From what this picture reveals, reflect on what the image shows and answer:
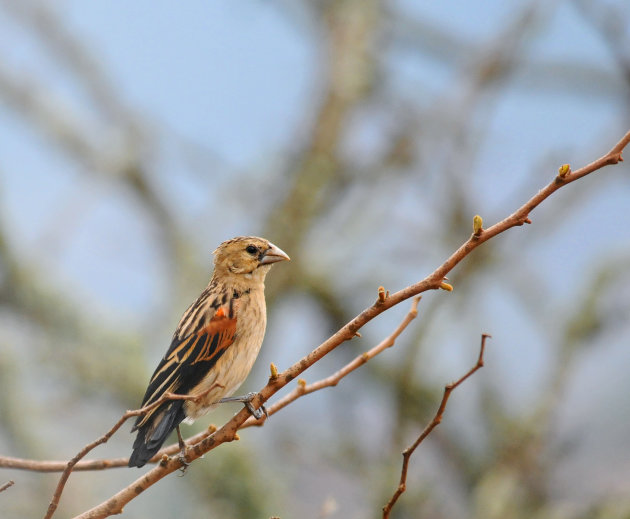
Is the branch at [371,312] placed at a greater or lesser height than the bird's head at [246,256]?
lesser

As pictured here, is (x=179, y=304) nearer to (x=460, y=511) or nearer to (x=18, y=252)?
(x=18, y=252)

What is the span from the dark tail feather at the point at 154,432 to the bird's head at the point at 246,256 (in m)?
0.36

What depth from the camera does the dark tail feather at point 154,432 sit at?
1.37 metres

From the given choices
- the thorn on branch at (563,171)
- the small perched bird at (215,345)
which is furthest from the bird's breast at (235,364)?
the thorn on branch at (563,171)

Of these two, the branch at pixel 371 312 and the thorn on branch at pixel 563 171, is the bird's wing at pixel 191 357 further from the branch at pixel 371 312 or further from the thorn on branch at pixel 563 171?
the thorn on branch at pixel 563 171

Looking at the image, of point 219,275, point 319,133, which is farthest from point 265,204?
point 219,275

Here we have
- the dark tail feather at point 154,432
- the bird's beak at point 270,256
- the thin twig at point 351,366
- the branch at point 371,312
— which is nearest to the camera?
the branch at point 371,312

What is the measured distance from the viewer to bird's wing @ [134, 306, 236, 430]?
1.42m

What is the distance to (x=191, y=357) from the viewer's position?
4.76 ft

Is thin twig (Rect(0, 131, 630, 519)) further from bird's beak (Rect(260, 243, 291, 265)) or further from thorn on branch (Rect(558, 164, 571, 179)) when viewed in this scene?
bird's beak (Rect(260, 243, 291, 265))

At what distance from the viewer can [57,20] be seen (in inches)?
236

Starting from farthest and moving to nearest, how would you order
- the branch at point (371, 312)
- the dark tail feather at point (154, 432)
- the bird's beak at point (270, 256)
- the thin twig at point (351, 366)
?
the bird's beak at point (270, 256) < the thin twig at point (351, 366) < the dark tail feather at point (154, 432) < the branch at point (371, 312)

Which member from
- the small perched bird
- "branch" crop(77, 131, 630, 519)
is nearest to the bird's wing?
the small perched bird

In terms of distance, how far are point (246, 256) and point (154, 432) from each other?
0.46 metres
